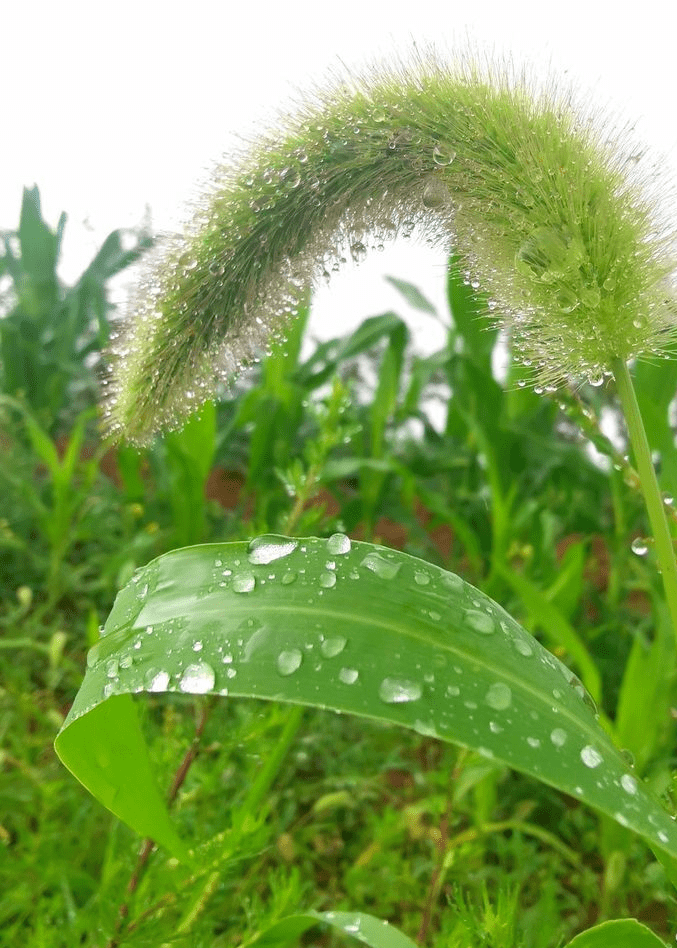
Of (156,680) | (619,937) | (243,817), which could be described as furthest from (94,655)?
(619,937)

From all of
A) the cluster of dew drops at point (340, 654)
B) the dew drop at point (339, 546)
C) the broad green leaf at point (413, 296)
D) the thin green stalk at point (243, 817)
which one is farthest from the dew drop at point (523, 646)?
the broad green leaf at point (413, 296)

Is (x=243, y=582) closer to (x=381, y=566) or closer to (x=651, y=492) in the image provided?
(x=381, y=566)

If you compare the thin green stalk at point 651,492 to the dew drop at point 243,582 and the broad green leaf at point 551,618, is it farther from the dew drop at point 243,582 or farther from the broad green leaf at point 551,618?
the broad green leaf at point 551,618

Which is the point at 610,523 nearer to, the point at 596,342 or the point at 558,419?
the point at 558,419

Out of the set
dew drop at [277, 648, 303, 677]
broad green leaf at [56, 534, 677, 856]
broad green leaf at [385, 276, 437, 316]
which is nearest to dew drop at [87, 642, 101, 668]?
broad green leaf at [56, 534, 677, 856]

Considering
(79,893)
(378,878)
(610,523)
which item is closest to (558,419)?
(610,523)
